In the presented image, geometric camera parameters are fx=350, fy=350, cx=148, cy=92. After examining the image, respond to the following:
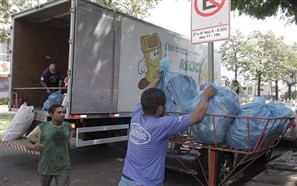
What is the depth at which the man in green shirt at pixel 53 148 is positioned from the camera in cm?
419

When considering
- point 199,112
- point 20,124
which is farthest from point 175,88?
point 20,124

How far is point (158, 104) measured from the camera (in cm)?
261

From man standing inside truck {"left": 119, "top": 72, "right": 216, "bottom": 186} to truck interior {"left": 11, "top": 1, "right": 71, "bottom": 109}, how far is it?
588 centimetres

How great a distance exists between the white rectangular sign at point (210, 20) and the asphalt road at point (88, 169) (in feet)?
12.3

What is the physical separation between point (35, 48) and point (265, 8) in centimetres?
583

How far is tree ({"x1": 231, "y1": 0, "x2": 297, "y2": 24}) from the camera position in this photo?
26.7 ft

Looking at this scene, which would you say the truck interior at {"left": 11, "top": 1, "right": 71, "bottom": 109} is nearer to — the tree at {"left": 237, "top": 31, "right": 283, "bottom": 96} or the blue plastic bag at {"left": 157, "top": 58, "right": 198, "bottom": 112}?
the blue plastic bag at {"left": 157, "top": 58, "right": 198, "bottom": 112}

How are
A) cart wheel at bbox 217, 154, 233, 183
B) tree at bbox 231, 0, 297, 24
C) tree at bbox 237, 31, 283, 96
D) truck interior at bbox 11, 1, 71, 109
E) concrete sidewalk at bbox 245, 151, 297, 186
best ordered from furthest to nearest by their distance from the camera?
tree at bbox 237, 31, 283, 96
truck interior at bbox 11, 1, 71, 109
tree at bbox 231, 0, 297, 24
concrete sidewalk at bbox 245, 151, 297, 186
cart wheel at bbox 217, 154, 233, 183

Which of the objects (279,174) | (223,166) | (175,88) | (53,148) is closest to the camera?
(175,88)

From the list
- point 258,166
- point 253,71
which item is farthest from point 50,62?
point 253,71

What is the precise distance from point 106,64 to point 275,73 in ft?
132

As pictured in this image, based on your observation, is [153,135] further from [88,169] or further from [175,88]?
[88,169]

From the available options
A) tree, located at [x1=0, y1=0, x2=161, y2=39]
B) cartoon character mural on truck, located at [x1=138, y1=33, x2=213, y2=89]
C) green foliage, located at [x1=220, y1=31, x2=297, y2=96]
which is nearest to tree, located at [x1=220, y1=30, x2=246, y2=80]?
green foliage, located at [x1=220, y1=31, x2=297, y2=96]

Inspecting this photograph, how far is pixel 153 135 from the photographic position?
2.60 metres
